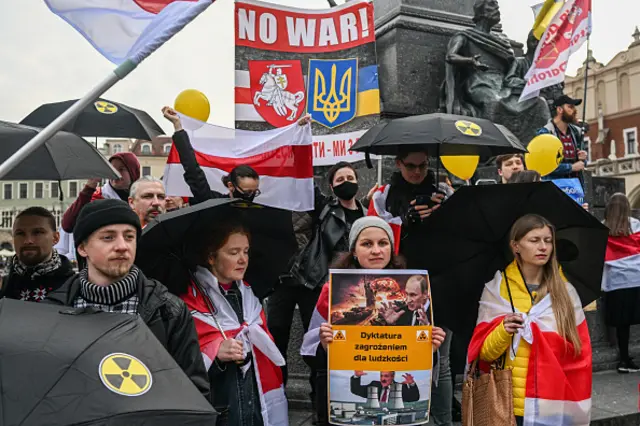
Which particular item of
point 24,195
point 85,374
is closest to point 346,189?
point 85,374

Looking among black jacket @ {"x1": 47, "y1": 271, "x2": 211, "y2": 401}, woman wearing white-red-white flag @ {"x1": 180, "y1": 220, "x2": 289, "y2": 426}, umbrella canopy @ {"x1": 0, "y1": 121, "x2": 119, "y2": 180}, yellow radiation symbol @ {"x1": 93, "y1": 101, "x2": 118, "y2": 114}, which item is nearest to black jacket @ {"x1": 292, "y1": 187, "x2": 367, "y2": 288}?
woman wearing white-red-white flag @ {"x1": 180, "y1": 220, "x2": 289, "y2": 426}

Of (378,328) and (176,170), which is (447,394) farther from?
(176,170)

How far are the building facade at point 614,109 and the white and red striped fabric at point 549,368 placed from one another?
4787 centimetres

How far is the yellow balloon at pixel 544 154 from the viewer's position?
5.73 meters

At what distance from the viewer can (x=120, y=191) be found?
16.9 ft

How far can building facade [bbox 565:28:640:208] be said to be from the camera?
1921 inches

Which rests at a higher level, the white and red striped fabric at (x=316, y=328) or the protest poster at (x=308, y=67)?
the protest poster at (x=308, y=67)

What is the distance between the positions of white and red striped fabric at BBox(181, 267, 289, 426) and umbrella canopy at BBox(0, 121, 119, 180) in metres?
0.94

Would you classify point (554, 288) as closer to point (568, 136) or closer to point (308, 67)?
point (568, 136)

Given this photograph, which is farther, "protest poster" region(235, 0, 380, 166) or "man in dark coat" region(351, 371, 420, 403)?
"protest poster" region(235, 0, 380, 166)

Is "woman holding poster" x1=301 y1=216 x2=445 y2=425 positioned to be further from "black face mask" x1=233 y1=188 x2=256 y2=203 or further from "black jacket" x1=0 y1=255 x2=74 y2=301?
"black jacket" x1=0 y1=255 x2=74 y2=301

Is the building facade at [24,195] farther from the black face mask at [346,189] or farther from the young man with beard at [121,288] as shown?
the young man with beard at [121,288]

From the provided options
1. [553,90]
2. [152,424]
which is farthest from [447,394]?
[553,90]

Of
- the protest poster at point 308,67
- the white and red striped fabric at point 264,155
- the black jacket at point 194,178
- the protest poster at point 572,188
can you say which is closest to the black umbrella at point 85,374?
the black jacket at point 194,178
